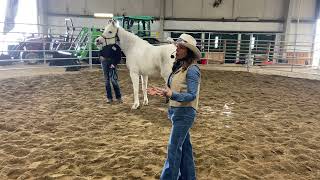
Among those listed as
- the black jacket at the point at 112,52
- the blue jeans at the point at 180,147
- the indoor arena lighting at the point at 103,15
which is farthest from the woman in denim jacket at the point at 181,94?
the indoor arena lighting at the point at 103,15

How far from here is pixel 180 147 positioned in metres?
2.42

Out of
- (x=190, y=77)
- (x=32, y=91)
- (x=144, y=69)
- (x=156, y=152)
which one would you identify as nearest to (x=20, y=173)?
(x=156, y=152)

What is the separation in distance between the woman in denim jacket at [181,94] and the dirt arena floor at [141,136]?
1.95 feet

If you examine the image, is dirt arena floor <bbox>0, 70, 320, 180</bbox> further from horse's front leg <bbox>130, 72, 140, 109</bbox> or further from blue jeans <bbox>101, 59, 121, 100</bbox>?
blue jeans <bbox>101, 59, 121, 100</bbox>

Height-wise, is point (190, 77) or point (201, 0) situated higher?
point (201, 0)

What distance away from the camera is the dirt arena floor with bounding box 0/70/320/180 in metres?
3.07

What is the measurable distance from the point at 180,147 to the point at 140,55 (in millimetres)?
3290

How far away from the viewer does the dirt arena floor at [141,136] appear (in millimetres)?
3072

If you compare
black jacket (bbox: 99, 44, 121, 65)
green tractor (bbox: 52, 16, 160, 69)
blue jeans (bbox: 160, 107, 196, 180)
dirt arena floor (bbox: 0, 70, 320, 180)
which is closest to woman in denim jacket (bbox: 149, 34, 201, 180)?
blue jeans (bbox: 160, 107, 196, 180)

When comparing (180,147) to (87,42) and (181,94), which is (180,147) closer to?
(181,94)

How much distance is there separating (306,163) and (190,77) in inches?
80.6

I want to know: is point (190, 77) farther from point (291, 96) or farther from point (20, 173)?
point (291, 96)

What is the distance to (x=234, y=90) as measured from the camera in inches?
311


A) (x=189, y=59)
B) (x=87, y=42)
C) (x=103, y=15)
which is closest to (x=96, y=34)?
(x=87, y=42)
